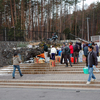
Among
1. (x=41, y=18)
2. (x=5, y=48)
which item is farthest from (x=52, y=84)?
(x=41, y=18)

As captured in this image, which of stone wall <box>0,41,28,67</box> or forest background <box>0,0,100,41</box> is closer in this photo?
stone wall <box>0,41,28,67</box>

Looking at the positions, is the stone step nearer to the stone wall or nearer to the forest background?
the stone wall

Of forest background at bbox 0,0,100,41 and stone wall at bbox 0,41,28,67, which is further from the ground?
forest background at bbox 0,0,100,41

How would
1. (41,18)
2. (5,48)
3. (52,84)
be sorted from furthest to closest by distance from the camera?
(41,18), (5,48), (52,84)

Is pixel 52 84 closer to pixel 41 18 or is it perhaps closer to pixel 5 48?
pixel 5 48

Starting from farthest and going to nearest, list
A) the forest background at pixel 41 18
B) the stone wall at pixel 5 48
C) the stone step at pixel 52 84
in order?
the forest background at pixel 41 18 → the stone wall at pixel 5 48 → the stone step at pixel 52 84

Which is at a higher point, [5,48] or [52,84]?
[5,48]

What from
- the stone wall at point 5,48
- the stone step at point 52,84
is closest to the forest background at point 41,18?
the stone wall at point 5,48

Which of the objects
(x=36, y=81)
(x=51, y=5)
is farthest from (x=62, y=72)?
(x=51, y=5)

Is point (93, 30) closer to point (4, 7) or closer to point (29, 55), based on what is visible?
point (4, 7)

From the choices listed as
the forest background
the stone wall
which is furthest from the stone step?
the forest background

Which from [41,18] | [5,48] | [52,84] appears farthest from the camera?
[41,18]

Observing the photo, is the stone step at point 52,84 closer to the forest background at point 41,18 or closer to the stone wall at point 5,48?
the stone wall at point 5,48

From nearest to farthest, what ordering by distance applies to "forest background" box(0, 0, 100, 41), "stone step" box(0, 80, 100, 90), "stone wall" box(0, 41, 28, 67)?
"stone step" box(0, 80, 100, 90), "stone wall" box(0, 41, 28, 67), "forest background" box(0, 0, 100, 41)
